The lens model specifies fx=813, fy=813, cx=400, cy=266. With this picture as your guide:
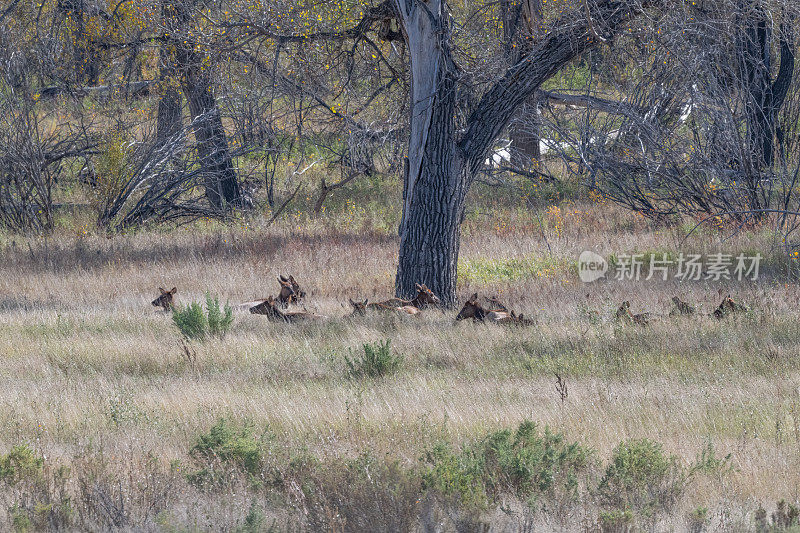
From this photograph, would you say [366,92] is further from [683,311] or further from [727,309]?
[727,309]

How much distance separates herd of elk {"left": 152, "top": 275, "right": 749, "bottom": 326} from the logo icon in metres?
1.70

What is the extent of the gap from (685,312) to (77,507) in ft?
18.5

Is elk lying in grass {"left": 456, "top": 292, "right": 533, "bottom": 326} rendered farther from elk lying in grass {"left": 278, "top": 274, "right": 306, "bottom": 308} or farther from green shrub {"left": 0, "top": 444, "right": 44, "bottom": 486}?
green shrub {"left": 0, "top": 444, "right": 44, "bottom": 486}

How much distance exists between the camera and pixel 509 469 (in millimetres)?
4023

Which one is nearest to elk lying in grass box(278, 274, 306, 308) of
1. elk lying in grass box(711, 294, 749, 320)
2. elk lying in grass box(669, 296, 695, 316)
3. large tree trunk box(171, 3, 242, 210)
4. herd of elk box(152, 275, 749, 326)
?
herd of elk box(152, 275, 749, 326)

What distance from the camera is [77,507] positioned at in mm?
3820

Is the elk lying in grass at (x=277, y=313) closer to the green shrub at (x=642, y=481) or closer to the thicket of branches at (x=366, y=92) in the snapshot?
the thicket of branches at (x=366, y=92)

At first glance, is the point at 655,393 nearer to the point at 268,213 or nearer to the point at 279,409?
the point at 279,409

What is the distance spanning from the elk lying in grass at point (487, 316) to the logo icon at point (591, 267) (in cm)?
239

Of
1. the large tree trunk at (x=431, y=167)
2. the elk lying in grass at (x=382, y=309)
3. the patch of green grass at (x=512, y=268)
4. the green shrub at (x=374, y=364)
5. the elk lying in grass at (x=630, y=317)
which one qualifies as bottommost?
the green shrub at (x=374, y=364)

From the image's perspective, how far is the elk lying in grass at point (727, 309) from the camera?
7271mm

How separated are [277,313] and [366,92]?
415 cm

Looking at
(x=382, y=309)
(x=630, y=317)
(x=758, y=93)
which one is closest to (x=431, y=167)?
(x=382, y=309)

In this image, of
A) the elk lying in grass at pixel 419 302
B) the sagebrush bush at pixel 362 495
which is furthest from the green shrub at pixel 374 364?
the elk lying in grass at pixel 419 302
